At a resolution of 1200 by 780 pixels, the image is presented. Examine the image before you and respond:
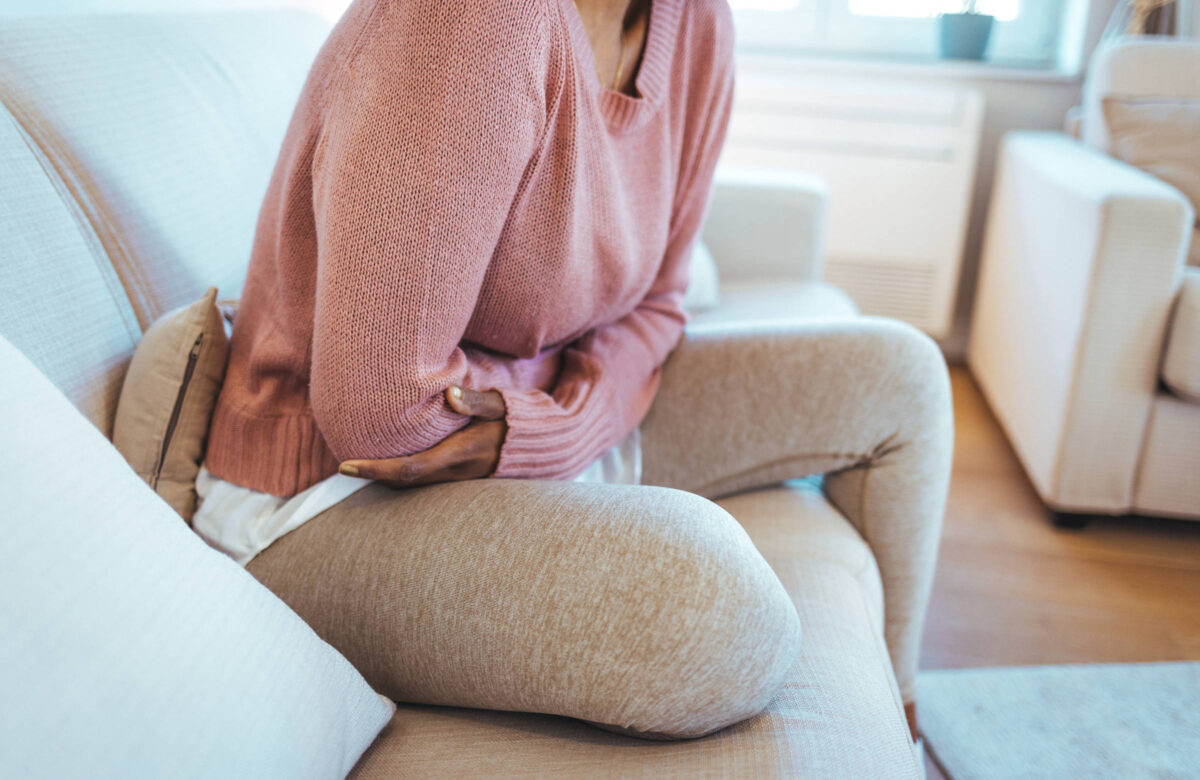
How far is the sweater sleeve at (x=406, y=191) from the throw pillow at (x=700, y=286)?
79 centimetres

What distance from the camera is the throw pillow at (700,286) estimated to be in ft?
4.71

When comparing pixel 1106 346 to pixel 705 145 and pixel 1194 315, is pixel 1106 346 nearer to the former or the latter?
pixel 1194 315

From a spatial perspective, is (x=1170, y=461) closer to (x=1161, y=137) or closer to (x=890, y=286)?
(x=1161, y=137)

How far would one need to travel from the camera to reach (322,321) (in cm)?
63

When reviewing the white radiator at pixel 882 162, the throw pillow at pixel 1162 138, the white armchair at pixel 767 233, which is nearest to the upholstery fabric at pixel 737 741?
the white armchair at pixel 767 233

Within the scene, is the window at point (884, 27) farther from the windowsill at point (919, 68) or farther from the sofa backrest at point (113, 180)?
the sofa backrest at point (113, 180)

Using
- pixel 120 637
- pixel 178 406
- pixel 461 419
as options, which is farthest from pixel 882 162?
pixel 120 637

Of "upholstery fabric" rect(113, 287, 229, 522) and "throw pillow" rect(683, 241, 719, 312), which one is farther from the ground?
"upholstery fabric" rect(113, 287, 229, 522)

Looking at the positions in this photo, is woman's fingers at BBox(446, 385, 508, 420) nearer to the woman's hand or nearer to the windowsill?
the woman's hand

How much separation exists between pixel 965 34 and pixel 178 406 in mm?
2321

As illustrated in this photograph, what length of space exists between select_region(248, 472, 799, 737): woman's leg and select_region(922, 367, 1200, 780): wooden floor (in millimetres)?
716

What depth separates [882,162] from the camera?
2332 mm

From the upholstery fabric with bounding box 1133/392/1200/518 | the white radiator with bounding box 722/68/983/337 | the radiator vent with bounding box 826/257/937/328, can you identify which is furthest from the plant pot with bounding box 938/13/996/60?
the upholstery fabric with bounding box 1133/392/1200/518

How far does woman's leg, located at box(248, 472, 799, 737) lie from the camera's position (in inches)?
21.5
